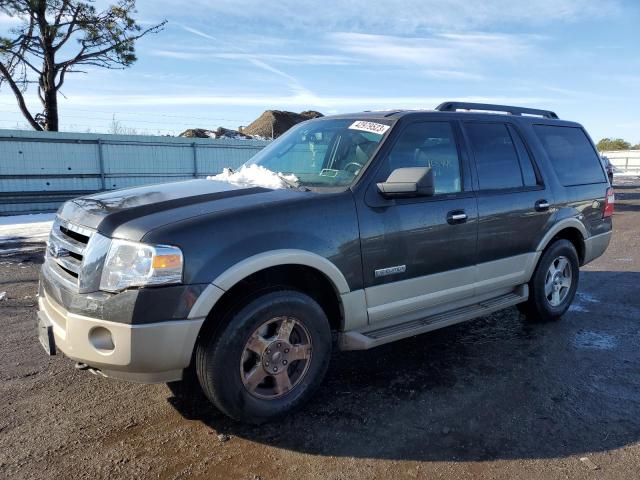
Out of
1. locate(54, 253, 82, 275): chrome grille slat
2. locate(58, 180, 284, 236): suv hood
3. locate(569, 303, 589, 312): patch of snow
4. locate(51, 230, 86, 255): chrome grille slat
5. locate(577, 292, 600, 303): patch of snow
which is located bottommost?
locate(569, 303, 589, 312): patch of snow

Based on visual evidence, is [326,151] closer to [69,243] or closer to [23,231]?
[69,243]

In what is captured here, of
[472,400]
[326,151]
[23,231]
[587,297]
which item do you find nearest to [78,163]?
[23,231]

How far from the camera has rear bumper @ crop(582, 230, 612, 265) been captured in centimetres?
554

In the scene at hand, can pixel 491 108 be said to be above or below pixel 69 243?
above

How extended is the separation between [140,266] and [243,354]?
794mm

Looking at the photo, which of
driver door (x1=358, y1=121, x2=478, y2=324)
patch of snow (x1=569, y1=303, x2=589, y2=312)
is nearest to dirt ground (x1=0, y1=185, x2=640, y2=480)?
driver door (x1=358, y1=121, x2=478, y2=324)

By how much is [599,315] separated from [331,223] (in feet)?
12.1

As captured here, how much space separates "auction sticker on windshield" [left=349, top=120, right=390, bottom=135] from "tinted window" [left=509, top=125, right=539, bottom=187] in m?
1.56

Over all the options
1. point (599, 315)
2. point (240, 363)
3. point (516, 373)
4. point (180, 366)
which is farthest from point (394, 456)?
point (599, 315)

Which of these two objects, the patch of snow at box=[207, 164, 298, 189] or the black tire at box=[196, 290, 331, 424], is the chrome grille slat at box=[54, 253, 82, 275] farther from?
the patch of snow at box=[207, 164, 298, 189]

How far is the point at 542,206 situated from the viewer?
4.82 m

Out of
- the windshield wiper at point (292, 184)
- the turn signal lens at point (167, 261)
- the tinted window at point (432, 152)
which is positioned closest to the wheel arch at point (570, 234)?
the tinted window at point (432, 152)

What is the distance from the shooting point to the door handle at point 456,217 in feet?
13.1

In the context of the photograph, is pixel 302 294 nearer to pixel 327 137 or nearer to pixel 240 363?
pixel 240 363
